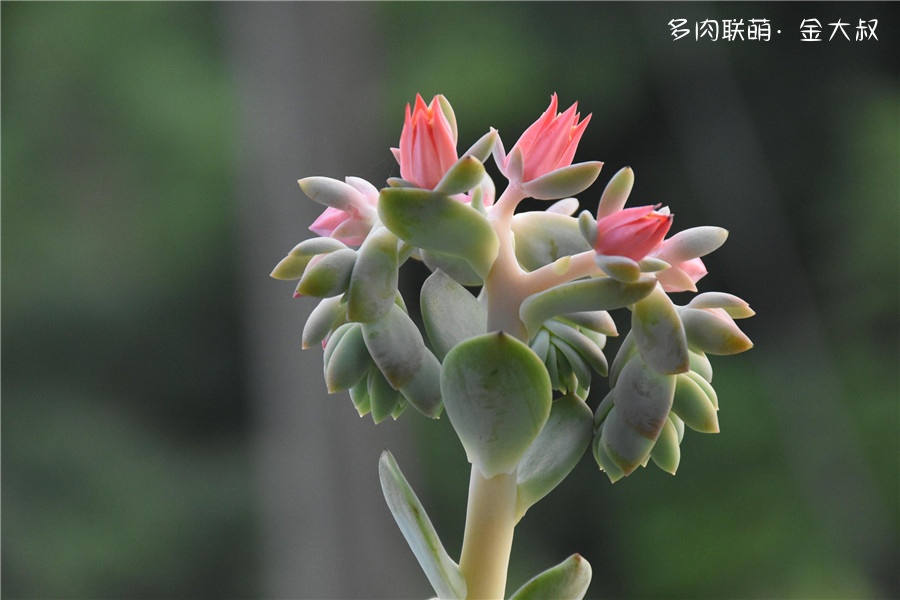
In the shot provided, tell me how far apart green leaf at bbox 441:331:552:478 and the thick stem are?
0.03m

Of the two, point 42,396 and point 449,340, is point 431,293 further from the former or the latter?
point 42,396

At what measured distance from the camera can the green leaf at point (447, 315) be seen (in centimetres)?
50

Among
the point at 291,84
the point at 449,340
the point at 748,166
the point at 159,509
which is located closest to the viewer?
the point at 449,340

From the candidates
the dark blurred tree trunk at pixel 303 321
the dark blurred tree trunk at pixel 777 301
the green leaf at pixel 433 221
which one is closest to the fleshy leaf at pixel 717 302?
the green leaf at pixel 433 221

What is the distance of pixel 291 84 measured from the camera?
8.35 feet

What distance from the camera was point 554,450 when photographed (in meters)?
0.49

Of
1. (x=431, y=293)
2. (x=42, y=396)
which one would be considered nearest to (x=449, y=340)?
(x=431, y=293)

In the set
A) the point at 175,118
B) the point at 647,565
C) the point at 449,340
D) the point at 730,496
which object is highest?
the point at 175,118

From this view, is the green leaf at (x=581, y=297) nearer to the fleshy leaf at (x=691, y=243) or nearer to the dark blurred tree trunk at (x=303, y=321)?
the fleshy leaf at (x=691, y=243)

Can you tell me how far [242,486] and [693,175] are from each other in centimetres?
182

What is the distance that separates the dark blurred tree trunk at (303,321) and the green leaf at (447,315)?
1819 mm

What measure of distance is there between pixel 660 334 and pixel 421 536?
0.50 feet

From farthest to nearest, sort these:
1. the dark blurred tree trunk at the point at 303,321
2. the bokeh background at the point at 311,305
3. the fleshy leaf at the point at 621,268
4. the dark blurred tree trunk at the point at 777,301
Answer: the dark blurred tree trunk at the point at 777,301 → the bokeh background at the point at 311,305 → the dark blurred tree trunk at the point at 303,321 → the fleshy leaf at the point at 621,268

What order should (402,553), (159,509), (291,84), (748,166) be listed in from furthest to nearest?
1. (159,509)
2. (748,166)
3. (291,84)
4. (402,553)
